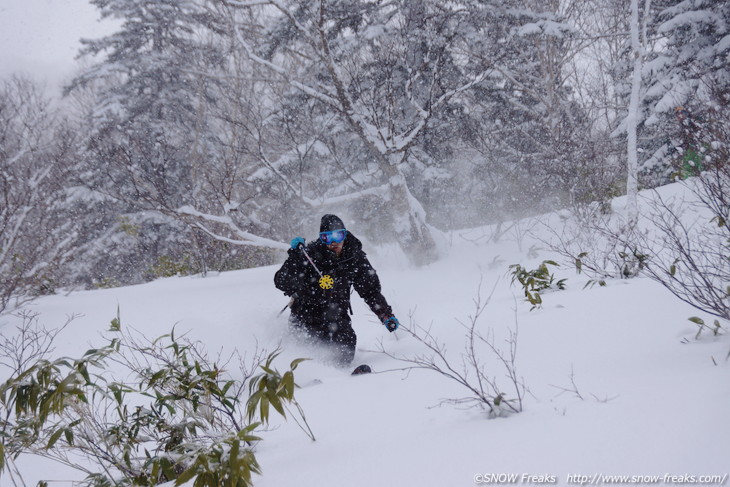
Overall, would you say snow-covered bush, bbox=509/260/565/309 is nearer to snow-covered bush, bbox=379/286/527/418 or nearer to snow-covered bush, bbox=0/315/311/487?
snow-covered bush, bbox=379/286/527/418

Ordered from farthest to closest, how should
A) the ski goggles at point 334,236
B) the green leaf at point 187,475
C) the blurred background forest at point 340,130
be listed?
the blurred background forest at point 340,130 → the ski goggles at point 334,236 → the green leaf at point 187,475

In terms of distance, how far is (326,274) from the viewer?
4230 millimetres

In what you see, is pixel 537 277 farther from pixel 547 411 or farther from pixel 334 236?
pixel 547 411

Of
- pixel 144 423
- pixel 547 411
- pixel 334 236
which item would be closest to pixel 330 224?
pixel 334 236

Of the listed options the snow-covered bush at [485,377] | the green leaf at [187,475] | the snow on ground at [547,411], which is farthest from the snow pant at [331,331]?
the green leaf at [187,475]

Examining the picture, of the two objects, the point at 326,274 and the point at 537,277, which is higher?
the point at 326,274

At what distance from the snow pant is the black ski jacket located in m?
0.01

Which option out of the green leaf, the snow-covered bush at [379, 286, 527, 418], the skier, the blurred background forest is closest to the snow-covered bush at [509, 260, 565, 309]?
the snow-covered bush at [379, 286, 527, 418]

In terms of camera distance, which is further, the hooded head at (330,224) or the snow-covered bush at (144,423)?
the hooded head at (330,224)

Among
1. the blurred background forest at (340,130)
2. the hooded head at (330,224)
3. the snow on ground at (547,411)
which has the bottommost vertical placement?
the snow on ground at (547,411)

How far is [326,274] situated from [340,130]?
7961 millimetres

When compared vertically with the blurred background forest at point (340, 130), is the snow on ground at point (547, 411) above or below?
below

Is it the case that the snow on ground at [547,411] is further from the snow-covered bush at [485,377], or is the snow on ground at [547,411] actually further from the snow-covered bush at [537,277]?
the snow-covered bush at [537,277]

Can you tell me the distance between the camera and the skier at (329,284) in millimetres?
4180
